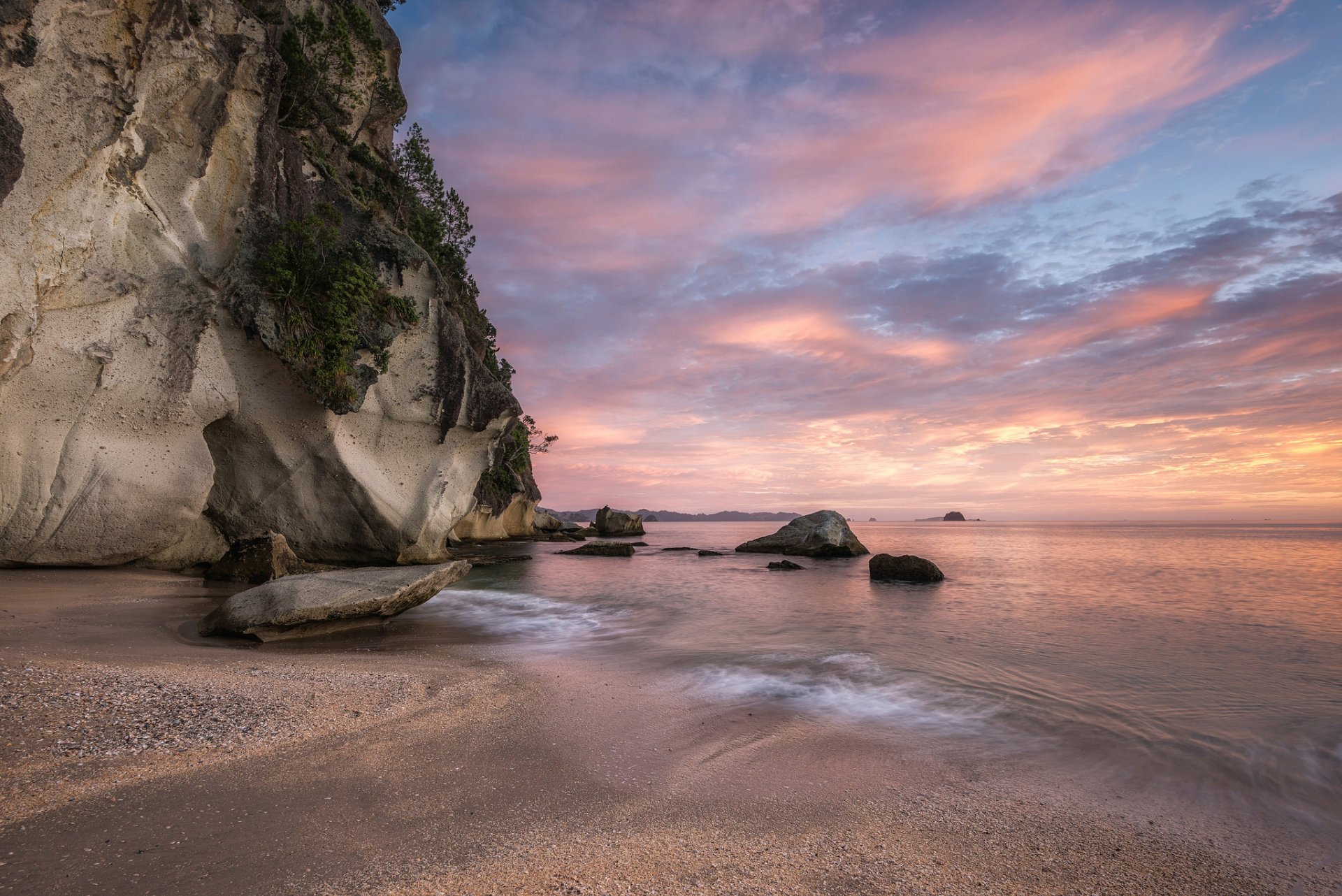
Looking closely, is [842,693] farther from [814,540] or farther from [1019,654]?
[814,540]

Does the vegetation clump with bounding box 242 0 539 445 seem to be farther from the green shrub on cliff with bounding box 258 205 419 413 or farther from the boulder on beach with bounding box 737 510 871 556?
the boulder on beach with bounding box 737 510 871 556

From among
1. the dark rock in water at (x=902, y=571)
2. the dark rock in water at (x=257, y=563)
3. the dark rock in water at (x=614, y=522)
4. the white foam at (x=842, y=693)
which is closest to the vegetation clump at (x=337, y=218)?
the dark rock in water at (x=257, y=563)

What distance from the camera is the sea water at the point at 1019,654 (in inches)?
233

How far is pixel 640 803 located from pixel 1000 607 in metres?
14.5

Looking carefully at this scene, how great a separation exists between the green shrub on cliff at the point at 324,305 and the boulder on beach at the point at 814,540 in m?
22.7

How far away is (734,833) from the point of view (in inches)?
144

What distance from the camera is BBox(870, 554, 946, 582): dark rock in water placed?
68.8 ft

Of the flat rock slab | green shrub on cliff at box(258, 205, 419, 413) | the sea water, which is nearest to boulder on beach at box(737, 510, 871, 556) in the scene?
the sea water

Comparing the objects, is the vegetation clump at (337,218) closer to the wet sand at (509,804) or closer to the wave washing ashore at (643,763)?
the wave washing ashore at (643,763)

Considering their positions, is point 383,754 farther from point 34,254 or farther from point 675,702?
point 34,254

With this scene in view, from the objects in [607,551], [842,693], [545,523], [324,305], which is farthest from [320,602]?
[545,523]

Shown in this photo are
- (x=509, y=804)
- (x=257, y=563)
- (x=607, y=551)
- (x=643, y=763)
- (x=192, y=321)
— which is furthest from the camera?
(x=607, y=551)

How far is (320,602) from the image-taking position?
889 centimetres

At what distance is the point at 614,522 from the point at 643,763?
197 ft
